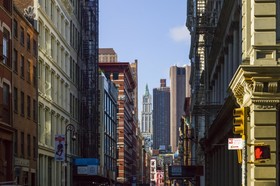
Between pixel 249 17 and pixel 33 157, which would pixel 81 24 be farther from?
pixel 249 17

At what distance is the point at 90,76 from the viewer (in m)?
91.8

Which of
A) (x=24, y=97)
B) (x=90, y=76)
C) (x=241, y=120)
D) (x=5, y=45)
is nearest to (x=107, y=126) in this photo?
(x=90, y=76)

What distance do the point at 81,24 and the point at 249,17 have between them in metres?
64.1

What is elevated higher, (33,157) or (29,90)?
(29,90)

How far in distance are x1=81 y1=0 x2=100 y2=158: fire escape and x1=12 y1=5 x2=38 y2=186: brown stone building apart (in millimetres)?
28938

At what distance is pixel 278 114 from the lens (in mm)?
25438

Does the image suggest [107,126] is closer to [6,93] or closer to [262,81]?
[6,93]

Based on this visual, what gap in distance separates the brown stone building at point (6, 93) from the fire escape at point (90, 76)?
1506 inches

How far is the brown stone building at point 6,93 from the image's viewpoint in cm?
4841

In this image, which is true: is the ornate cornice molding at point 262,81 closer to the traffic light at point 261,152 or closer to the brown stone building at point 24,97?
the traffic light at point 261,152

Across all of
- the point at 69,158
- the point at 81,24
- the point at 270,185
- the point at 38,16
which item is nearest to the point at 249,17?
the point at 270,185

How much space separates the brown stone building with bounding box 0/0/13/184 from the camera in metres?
48.4

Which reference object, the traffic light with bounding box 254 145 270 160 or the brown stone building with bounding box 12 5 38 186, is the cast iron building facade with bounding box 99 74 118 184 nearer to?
the brown stone building with bounding box 12 5 38 186

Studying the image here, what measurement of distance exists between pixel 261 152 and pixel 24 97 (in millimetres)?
39753
